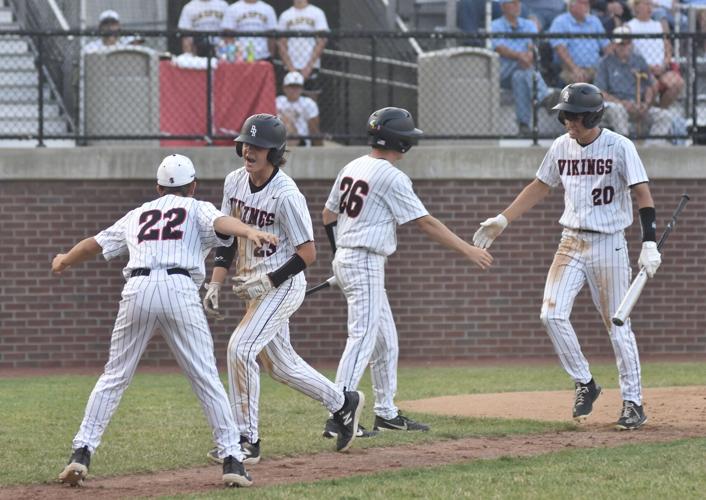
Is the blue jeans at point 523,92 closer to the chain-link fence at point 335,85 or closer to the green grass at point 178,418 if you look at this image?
the chain-link fence at point 335,85

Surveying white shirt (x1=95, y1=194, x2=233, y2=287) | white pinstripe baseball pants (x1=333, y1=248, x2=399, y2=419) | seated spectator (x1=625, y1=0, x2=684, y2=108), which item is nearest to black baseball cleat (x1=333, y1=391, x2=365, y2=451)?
white pinstripe baseball pants (x1=333, y1=248, x2=399, y2=419)

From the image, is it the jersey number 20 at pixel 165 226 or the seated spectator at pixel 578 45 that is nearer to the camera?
the jersey number 20 at pixel 165 226

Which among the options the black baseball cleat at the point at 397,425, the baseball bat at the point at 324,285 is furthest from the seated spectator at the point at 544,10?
the black baseball cleat at the point at 397,425

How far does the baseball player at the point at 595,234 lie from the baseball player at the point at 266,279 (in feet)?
6.03

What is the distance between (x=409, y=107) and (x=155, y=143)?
2.99 m

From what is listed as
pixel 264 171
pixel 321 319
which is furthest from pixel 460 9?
pixel 264 171

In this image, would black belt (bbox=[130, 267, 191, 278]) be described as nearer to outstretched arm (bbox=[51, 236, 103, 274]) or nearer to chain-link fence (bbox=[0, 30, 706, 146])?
outstretched arm (bbox=[51, 236, 103, 274])

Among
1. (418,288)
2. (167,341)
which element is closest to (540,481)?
(167,341)

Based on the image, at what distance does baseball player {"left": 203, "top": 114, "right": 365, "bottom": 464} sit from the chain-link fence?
21.7 ft

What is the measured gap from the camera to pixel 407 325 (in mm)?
14484

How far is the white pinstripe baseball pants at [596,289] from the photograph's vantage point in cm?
896

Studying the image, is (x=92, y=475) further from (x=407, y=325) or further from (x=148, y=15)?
(x=148, y=15)

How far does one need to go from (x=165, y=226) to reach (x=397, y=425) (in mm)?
2752

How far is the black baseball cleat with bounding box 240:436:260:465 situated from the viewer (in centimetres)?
765
